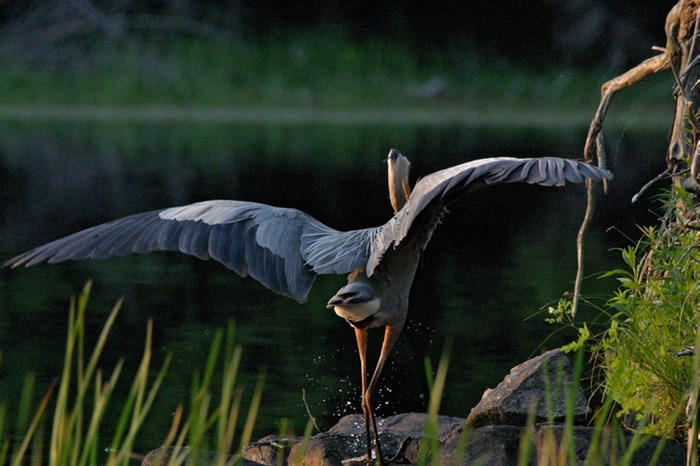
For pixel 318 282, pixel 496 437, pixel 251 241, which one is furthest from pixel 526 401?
pixel 318 282

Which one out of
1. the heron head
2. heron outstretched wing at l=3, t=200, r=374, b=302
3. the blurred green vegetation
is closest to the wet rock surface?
heron outstretched wing at l=3, t=200, r=374, b=302

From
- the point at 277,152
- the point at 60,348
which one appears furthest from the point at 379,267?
the point at 277,152

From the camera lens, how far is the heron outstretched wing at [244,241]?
5.17m

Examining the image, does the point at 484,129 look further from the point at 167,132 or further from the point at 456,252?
the point at 456,252

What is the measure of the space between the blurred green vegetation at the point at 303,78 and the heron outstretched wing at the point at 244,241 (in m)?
20.7

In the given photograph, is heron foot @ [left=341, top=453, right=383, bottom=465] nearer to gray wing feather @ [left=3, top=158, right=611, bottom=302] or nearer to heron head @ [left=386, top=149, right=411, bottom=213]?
gray wing feather @ [left=3, top=158, right=611, bottom=302]

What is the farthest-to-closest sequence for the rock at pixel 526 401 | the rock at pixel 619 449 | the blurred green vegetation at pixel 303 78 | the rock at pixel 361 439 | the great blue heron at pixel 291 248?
the blurred green vegetation at pixel 303 78, the rock at pixel 526 401, the rock at pixel 361 439, the great blue heron at pixel 291 248, the rock at pixel 619 449

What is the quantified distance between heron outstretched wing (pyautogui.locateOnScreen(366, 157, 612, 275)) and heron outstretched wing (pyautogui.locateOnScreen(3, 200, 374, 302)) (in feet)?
1.14

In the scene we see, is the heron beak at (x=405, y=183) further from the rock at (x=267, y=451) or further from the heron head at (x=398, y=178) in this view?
the rock at (x=267, y=451)

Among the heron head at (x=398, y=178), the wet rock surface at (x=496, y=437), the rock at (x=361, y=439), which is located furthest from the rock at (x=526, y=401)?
the heron head at (x=398, y=178)

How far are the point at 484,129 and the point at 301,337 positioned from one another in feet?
63.5

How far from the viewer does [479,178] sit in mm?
4320

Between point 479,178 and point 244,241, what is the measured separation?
1.30 metres

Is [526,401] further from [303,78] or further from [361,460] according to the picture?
[303,78]
